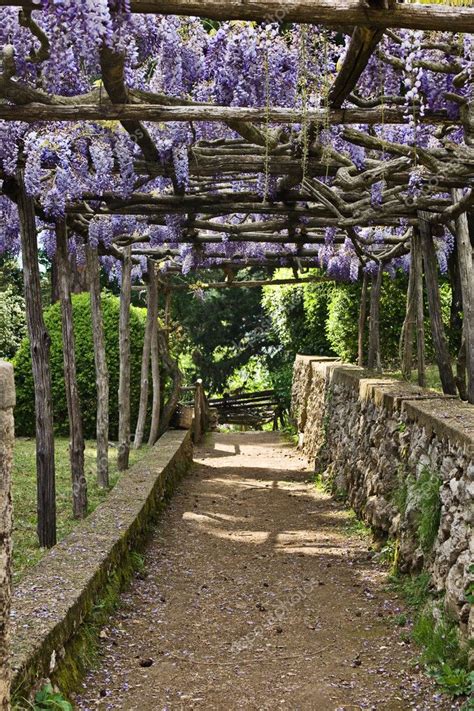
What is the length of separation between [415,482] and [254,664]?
5.48 ft

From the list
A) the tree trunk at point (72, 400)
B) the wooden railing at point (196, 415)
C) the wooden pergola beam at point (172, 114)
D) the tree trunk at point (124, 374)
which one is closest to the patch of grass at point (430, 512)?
the wooden pergola beam at point (172, 114)

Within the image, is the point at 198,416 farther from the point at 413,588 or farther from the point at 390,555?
the point at 413,588

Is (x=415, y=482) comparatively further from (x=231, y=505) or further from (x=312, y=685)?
(x=231, y=505)

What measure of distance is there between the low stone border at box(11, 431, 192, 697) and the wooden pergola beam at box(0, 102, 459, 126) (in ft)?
6.49

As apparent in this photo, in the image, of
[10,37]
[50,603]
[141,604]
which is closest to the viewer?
[50,603]

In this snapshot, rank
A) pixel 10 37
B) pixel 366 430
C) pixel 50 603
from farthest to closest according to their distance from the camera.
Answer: pixel 366 430 → pixel 10 37 → pixel 50 603

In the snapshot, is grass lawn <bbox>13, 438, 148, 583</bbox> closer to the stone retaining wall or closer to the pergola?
the pergola

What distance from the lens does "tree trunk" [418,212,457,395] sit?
22.5 ft

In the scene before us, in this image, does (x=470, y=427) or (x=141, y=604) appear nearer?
(x=470, y=427)

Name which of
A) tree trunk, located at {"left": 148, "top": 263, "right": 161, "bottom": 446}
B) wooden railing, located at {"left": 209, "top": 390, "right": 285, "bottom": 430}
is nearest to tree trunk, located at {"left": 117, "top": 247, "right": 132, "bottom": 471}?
tree trunk, located at {"left": 148, "top": 263, "right": 161, "bottom": 446}

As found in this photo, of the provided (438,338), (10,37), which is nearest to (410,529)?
(438,338)

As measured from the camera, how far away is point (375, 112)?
13.5ft

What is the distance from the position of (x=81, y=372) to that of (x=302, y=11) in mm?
8856

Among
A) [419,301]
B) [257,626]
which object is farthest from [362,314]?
[257,626]
